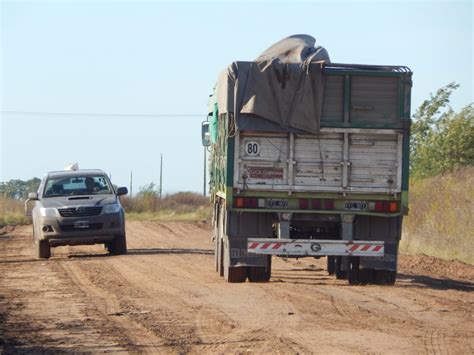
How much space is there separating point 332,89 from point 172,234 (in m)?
20.8

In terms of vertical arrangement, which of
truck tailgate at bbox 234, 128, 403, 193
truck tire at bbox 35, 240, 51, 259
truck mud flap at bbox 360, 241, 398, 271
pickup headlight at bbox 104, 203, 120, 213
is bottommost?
truck tire at bbox 35, 240, 51, 259

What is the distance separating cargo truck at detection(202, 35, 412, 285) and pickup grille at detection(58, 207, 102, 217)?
7.01 metres

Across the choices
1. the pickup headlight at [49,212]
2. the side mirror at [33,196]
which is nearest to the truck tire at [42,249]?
the pickup headlight at [49,212]

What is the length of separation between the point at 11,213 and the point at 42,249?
1073 inches

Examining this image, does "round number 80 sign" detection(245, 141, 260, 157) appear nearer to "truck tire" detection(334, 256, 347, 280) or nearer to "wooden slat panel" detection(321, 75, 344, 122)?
"wooden slat panel" detection(321, 75, 344, 122)

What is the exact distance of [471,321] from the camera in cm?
1259

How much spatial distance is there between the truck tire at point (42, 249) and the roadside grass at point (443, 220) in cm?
911

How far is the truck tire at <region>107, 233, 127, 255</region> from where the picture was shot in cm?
2416

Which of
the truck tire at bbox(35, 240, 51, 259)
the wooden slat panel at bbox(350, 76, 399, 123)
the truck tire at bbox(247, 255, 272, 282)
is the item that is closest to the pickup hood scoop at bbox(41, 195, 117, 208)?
the truck tire at bbox(35, 240, 51, 259)

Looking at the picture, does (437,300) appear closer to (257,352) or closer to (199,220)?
(257,352)

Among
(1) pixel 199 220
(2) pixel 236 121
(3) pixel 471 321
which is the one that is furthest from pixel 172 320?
(1) pixel 199 220

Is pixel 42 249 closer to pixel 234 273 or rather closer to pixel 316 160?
pixel 234 273

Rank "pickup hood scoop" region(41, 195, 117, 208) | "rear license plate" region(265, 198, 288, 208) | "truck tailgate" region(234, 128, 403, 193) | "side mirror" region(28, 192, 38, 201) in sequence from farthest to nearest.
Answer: "side mirror" region(28, 192, 38, 201), "pickup hood scoop" region(41, 195, 117, 208), "rear license plate" region(265, 198, 288, 208), "truck tailgate" region(234, 128, 403, 193)

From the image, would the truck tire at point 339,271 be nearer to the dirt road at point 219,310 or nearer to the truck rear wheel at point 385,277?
the dirt road at point 219,310
